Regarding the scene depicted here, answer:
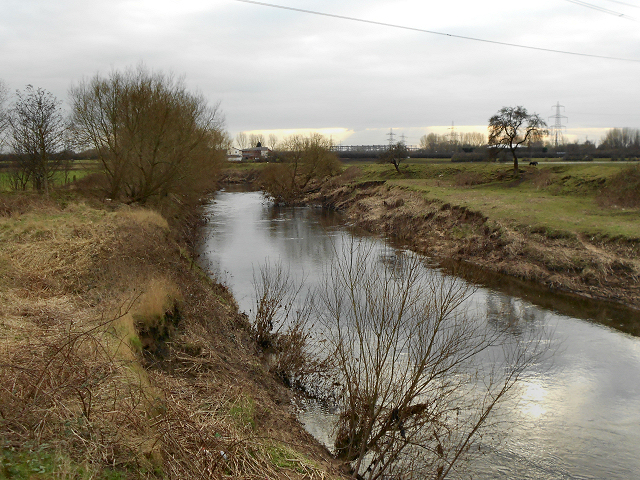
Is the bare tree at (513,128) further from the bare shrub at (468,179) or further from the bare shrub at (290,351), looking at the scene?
the bare shrub at (290,351)

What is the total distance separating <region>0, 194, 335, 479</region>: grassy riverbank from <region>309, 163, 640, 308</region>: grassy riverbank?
20.8ft

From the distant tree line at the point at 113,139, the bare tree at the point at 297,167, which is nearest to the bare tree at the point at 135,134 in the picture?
the distant tree line at the point at 113,139

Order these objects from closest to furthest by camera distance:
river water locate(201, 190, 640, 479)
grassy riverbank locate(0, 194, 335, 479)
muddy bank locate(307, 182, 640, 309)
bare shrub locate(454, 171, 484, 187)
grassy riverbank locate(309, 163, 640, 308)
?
grassy riverbank locate(0, 194, 335, 479) < river water locate(201, 190, 640, 479) < muddy bank locate(307, 182, 640, 309) < grassy riverbank locate(309, 163, 640, 308) < bare shrub locate(454, 171, 484, 187)

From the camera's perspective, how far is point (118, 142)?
25.5 m

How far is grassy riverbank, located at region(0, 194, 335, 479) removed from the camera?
15.7ft

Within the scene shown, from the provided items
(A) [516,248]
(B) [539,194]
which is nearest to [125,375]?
(A) [516,248]

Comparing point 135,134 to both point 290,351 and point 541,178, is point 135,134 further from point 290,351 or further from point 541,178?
point 541,178

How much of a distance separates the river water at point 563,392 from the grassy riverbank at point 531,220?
5.86 feet

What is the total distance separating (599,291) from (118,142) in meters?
24.0

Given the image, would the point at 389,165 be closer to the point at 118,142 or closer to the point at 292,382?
the point at 118,142

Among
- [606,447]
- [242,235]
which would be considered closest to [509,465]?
[606,447]

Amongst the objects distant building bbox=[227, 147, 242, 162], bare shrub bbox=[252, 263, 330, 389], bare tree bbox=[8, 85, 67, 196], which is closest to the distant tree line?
bare tree bbox=[8, 85, 67, 196]

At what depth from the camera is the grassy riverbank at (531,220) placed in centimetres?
1803

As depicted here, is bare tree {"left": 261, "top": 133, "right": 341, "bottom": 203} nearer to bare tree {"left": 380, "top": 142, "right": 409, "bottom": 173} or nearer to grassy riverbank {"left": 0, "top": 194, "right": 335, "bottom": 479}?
bare tree {"left": 380, "top": 142, "right": 409, "bottom": 173}
